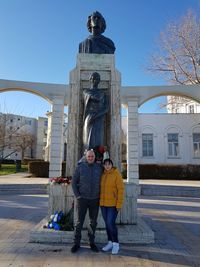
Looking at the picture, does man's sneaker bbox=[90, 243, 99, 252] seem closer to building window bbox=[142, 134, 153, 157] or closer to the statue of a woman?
the statue of a woman

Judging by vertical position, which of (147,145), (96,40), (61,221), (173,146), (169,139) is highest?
(96,40)

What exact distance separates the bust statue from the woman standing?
3.70 m

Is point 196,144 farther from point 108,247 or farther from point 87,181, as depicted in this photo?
point 87,181

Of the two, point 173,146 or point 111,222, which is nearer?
point 111,222

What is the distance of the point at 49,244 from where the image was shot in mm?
4207

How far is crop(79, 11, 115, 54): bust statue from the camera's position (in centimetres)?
620

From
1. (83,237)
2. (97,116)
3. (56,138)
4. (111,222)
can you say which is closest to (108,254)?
(111,222)

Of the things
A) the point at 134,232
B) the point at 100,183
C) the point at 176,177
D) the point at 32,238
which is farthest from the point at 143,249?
the point at 176,177

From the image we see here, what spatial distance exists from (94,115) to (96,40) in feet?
7.64

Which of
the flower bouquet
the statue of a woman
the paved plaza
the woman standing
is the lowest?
the paved plaza

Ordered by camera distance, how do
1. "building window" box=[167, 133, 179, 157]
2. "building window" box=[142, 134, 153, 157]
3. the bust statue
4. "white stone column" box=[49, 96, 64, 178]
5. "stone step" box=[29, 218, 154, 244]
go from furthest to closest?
"building window" box=[142, 134, 153, 157] → "building window" box=[167, 133, 179, 157] → "white stone column" box=[49, 96, 64, 178] → the bust statue → "stone step" box=[29, 218, 154, 244]

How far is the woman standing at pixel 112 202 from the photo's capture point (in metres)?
3.82

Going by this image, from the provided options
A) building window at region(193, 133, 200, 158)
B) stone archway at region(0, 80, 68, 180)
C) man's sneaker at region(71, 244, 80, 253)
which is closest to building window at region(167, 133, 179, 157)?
building window at region(193, 133, 200, 158)

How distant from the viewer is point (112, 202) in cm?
383
